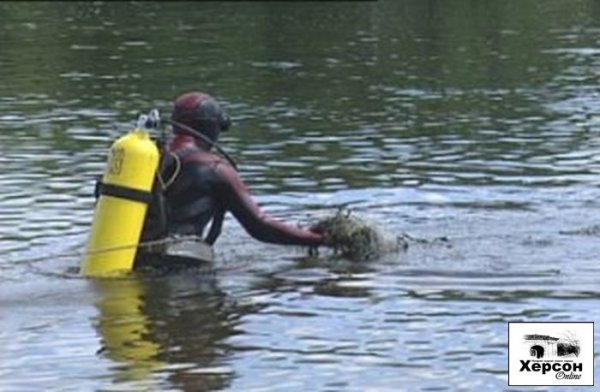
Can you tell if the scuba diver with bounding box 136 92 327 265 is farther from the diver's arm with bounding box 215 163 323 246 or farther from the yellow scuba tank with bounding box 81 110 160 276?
the yellow scuba tank with bounding box 81 110 160 276

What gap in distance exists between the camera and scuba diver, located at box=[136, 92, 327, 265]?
11.7 metres

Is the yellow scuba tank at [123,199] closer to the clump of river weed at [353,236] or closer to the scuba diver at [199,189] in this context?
the scuba diver at [199,189]

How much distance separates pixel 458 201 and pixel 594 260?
272 centimetres

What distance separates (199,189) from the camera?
38.4ft

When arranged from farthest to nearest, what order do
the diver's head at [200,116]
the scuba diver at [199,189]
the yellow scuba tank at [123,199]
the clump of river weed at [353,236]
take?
the clump of river weed at [353,236]
the diver's head at [200,116]
the scuba diver at [199,189]
the yellow scuba tank at [123,199]

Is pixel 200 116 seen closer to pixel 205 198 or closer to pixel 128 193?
pixel 205 198

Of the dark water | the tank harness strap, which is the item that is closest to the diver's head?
the tank harness strap

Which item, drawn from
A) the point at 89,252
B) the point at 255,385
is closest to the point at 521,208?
the point at 89,252

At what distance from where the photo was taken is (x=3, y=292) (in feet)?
37.4

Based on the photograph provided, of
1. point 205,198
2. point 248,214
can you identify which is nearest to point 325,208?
point 248,214

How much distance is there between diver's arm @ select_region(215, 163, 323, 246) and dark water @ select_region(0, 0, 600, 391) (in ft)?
0.98

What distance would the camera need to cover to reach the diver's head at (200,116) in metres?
11.8

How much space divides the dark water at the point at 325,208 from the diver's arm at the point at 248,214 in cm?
30

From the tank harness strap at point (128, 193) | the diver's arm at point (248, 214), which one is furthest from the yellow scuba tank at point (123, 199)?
the diver's arm at point (248, 214)
